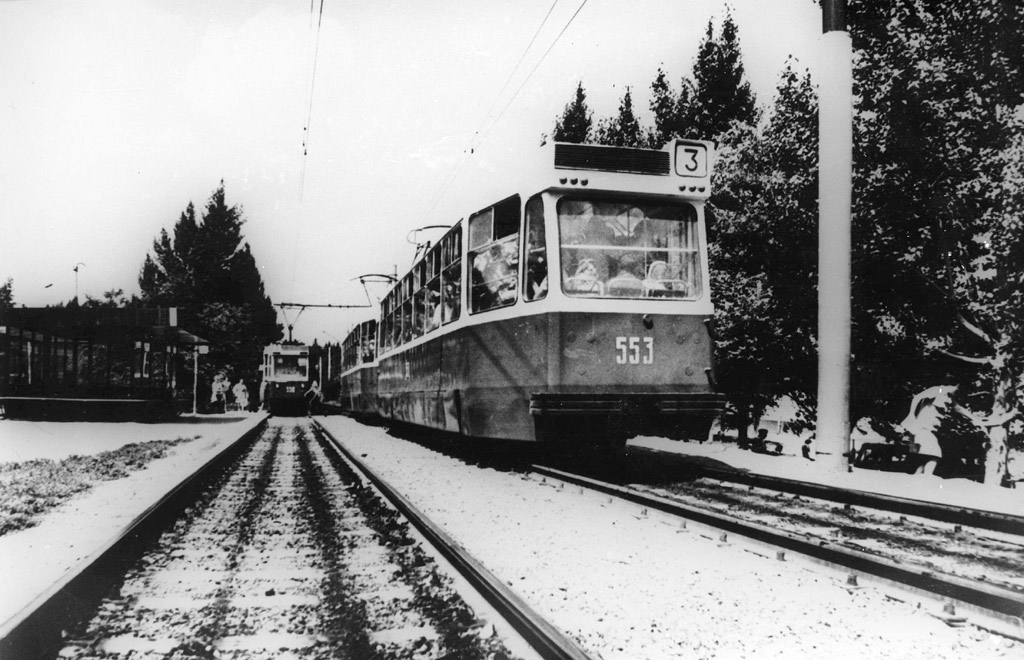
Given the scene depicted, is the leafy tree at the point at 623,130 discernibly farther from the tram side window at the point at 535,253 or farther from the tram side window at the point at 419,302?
the tram side window at the point at 535,253

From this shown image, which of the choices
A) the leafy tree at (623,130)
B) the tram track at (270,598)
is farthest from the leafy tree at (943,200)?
the leafy tree at (623,130)

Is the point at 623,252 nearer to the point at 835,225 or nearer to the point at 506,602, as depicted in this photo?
the point at 835,225

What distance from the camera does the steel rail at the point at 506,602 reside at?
130 inches

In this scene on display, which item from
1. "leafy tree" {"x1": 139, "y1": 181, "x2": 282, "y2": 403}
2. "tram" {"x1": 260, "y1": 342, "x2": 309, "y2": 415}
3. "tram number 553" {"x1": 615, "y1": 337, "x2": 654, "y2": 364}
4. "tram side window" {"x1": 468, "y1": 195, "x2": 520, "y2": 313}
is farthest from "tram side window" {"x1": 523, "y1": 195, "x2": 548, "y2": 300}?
"leafy tree" {"x1": 139, "y1": 181, "x2": 282, "y2": 403}

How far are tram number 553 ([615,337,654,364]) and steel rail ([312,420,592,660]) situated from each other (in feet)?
10.1

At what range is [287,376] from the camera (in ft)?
118

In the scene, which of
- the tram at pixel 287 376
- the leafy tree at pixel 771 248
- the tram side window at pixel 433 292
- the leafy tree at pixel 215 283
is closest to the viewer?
the tram side window at pixel 433 292

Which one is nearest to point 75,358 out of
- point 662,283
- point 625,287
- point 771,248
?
point 771,248

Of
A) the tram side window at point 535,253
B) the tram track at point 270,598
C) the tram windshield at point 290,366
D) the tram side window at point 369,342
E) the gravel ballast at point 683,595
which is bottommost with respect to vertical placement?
the tram track at point 270,598

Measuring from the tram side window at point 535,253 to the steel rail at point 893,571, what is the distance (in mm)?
2950

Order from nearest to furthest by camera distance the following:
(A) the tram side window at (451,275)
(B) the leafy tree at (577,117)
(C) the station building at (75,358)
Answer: (A) the tram side window at (451,275)
(C) the station building at (75,358)
(B) the leafy tree at (577,117)

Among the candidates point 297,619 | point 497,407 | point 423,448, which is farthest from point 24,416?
point 297,619

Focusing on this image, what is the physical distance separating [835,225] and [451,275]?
5.23 m

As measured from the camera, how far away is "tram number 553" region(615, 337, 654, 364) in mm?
8586
